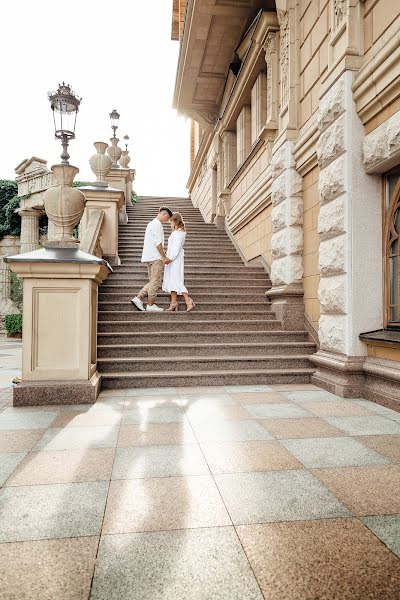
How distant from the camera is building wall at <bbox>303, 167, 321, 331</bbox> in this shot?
6871 millimetres

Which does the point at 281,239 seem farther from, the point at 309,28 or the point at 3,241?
the point at 3,241

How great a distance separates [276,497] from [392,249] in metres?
3.77

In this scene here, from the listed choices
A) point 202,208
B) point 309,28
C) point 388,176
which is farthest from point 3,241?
point 388,176

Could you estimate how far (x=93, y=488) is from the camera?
8.52 feet

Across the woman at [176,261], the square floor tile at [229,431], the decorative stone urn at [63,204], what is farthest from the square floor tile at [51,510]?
the woman at [176,261]

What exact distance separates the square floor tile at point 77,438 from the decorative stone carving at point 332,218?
366cm

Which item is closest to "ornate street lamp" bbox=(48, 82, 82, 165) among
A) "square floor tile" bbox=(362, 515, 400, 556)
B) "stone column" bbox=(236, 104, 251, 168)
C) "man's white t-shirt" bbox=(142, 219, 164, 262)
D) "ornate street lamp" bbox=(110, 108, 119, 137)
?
"man's white t-shirt" bbox=(142, 219, 164, 262)

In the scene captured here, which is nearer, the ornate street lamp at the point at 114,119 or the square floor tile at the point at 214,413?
the square floor tile at the point at 214,413

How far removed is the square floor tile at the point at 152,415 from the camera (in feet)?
13.7

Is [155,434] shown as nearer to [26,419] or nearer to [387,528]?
[26,419]

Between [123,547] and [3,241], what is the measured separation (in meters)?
23.8

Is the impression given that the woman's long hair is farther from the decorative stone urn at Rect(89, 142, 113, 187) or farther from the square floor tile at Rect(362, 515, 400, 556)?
the square floor tile at Rect(362, 515, 400, 556)

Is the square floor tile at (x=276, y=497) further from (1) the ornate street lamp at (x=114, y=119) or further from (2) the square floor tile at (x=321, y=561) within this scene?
(1) the ornate street lamp at (x=114, y=119)

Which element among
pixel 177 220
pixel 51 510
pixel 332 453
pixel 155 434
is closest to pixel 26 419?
pixel 155 434
